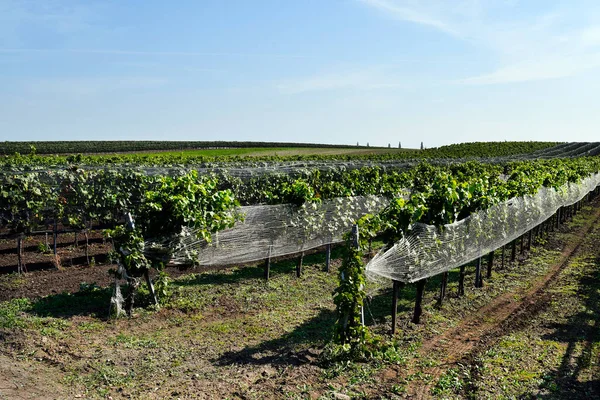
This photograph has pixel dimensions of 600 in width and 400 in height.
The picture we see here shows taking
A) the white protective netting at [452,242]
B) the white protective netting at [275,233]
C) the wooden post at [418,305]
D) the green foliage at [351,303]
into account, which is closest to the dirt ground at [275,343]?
the wooden post at [418,305]

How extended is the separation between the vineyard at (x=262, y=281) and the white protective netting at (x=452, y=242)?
4 cm

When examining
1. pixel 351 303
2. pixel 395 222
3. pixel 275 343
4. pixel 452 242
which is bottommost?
pixel 275 343

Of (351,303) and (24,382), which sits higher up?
(351,303)

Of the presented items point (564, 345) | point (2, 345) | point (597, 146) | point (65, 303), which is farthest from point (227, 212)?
point (597, 146)

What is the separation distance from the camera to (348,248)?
310 inches

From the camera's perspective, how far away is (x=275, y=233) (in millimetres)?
12016

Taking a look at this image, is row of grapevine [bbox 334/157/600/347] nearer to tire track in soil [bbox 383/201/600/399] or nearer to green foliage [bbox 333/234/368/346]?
green foliage [bbox 333/234/368/346]

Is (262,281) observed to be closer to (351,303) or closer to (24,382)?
(351,303)

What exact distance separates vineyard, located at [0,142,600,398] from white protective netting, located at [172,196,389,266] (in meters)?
0.04

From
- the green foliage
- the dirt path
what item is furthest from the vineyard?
the dirt path

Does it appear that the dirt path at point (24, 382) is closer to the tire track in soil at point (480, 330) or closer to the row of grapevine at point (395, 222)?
the row of grapevine at point (395, 222)

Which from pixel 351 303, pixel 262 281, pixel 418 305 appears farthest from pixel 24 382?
pixel 418 305

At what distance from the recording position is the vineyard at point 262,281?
725 cm

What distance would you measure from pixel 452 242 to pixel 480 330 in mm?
1740
